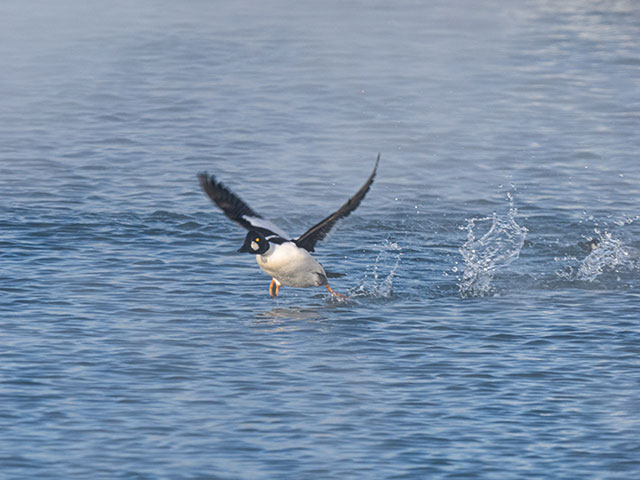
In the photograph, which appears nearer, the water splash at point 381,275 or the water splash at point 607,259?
Result: the water splash at point 381,275

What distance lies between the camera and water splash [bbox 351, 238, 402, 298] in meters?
18.1

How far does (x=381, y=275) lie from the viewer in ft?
61.6

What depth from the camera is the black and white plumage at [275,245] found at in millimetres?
16609

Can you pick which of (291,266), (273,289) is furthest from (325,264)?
(291,266)

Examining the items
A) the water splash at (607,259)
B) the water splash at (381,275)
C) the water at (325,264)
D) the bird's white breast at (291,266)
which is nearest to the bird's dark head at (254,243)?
the bird's white breast at (291,266)

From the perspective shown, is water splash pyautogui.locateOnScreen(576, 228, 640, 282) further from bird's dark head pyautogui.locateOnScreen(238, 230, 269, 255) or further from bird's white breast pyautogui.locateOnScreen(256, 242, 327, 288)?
bird's dark head pyautogui.locateOnScreen(238, 230, 269, 255)

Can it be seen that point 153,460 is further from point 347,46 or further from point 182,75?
point 347,46

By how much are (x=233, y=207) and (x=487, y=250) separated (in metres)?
4.97

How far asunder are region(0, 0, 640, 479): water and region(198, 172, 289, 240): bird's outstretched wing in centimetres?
99

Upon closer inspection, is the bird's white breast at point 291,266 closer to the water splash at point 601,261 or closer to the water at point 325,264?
the water at point 325,264

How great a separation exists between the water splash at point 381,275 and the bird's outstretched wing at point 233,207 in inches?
58.9

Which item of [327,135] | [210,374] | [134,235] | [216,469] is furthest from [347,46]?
[216,469]

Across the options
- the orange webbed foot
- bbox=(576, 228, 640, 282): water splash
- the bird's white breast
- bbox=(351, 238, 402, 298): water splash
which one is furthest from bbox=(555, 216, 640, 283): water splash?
the orange webbed foot

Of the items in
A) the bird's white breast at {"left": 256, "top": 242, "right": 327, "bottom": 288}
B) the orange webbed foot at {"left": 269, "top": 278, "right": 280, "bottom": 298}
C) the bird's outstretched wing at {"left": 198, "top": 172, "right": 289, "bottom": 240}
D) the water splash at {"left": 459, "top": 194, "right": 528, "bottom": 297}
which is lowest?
the water splash at {"left": 459, "top": 194, "right": 528, "bottom": 297}
